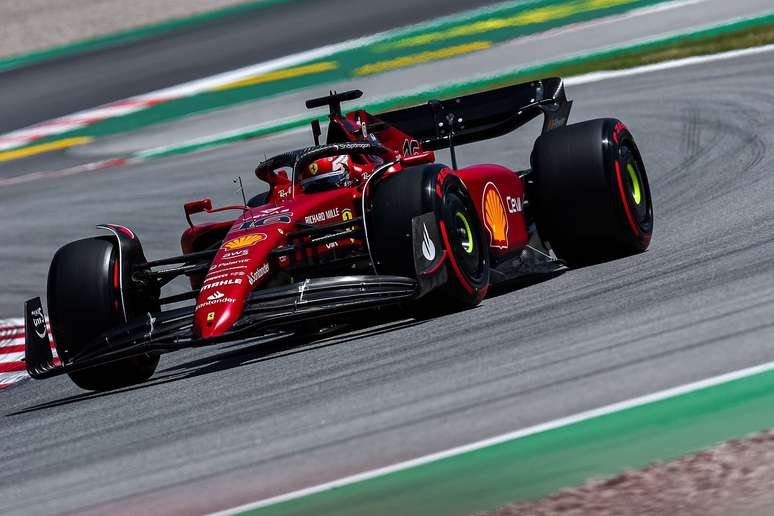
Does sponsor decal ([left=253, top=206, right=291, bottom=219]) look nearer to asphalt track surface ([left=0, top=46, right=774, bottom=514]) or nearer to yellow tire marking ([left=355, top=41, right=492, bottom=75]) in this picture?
asphalt track surface ([left=0, top=46, right=774, bottom=514])

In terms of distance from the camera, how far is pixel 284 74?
19.9m

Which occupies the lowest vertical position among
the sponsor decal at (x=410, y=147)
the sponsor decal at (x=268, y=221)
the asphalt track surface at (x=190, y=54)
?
the sponsor decal at (x=268, y=221)

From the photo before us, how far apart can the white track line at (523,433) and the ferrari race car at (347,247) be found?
2075 millimetres

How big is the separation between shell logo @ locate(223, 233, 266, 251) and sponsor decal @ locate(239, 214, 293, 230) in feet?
0.46

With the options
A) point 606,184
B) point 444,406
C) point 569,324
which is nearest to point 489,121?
point 606,184

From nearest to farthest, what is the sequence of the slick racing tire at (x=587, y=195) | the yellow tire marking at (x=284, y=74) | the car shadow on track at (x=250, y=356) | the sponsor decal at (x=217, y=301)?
the sponsor decal at (x=217, y=301)
the car shadow on track at (x=250, y=356)
the slick racing tire at (x=587, y=195)
the yellow tire marking at (x=284, y=74)

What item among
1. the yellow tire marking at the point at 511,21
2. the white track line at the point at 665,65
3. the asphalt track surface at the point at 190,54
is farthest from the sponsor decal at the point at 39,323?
the asphalt track surface at the point at 190,54

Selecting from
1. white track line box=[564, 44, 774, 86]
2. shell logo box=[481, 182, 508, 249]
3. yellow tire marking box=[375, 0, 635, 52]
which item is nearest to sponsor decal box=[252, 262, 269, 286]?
shell logo box=[481, 182, 508, 249]

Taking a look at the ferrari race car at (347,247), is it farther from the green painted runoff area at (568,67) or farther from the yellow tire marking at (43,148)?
the yellow tire marking at (43,148)

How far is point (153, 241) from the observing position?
42.1 ft

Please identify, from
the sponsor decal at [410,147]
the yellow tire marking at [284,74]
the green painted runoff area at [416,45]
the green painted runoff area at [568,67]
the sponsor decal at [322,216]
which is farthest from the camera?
the yellow tire marking at [284,74]

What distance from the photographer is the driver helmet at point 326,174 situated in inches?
309

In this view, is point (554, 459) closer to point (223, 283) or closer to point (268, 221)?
point (223, 283)

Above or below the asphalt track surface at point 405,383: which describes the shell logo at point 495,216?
above
